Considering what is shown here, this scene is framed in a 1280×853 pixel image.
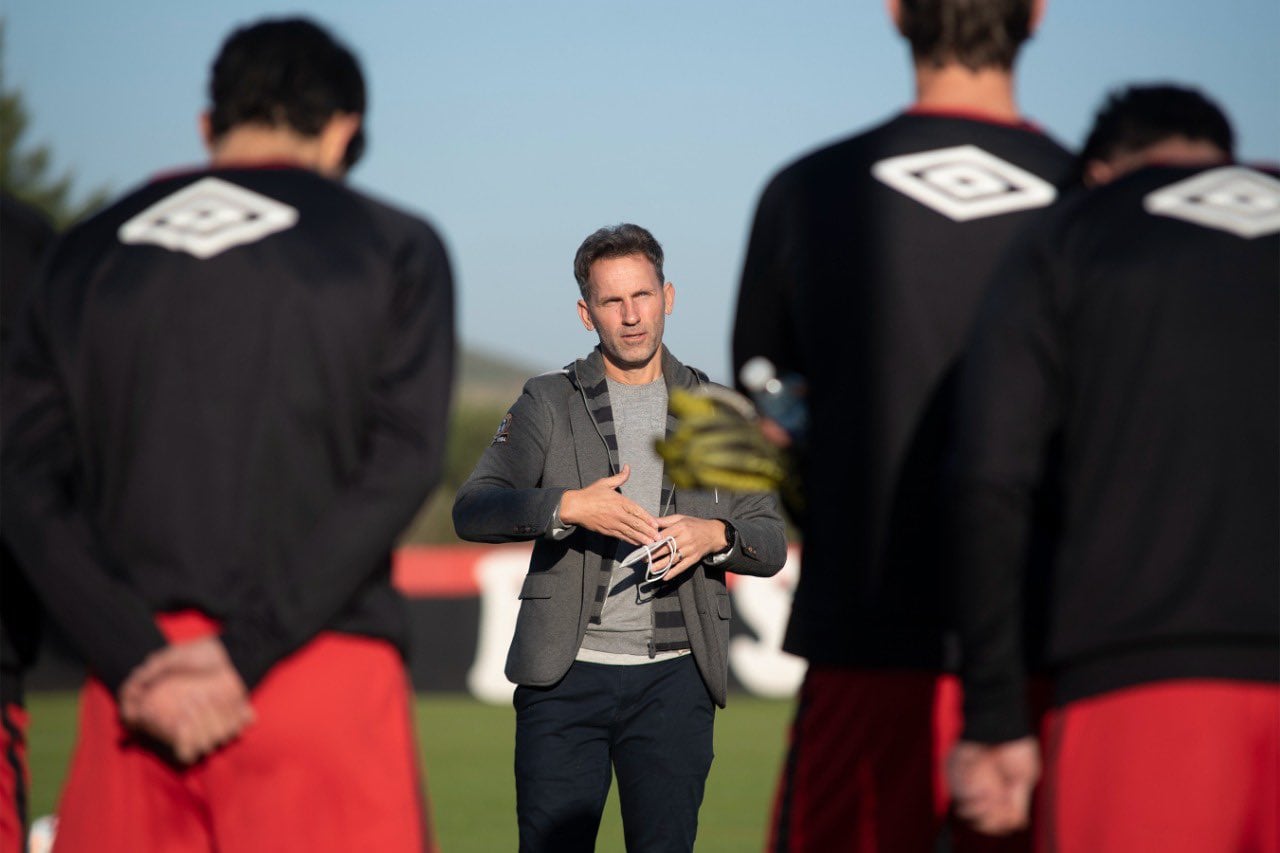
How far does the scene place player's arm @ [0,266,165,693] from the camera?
9.86 feet

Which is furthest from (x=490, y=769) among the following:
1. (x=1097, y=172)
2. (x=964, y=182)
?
(x=1097, y=172)

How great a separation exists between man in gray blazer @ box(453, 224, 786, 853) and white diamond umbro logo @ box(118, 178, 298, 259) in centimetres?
195

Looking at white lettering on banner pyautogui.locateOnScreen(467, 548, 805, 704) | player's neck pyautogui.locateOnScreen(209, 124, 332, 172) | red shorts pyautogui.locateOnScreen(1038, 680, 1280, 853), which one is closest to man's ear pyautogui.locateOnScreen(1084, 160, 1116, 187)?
red shorts pyautogui.locateOnScreen(1038, 680, 1280, 853)

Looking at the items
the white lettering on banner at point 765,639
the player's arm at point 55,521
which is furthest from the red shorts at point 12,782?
the white lettering on banner at point 765,639

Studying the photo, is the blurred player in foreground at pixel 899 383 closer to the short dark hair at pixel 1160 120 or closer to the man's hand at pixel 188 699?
the short dark hair at pixel 1160 120

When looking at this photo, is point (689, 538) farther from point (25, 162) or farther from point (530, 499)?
point (25, 162)

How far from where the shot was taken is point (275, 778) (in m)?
2.99

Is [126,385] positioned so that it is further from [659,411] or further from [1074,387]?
[659,411]

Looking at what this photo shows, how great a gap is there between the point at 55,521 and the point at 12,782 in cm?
86

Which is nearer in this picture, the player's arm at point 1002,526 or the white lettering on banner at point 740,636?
the player's arm at point 1002,526

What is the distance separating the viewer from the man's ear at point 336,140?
10.7ft

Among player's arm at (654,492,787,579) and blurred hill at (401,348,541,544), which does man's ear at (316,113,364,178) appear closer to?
blurred hill at (401,348,541,544)

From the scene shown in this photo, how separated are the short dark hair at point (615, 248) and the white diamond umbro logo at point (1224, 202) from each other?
268 cm

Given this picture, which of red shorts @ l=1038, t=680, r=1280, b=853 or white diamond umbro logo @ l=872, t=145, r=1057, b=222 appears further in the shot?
white diamond umbro logo @ l=872, t=145, r=1057, b=222
